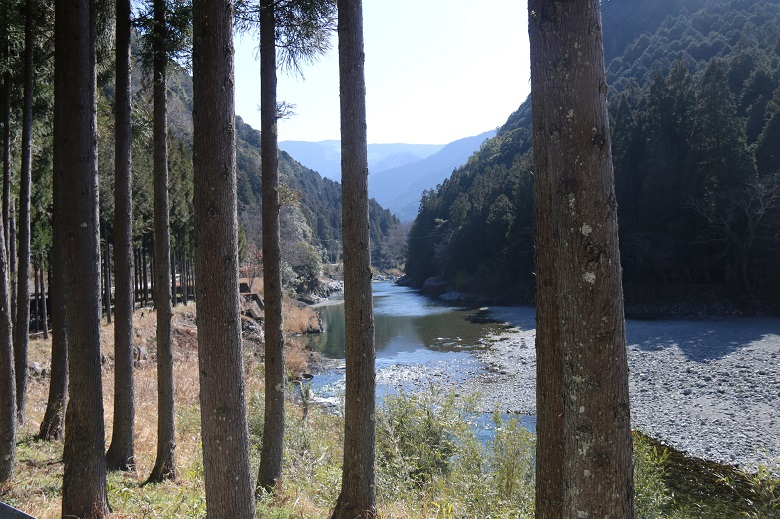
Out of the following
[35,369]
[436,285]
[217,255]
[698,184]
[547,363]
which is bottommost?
[436,285]

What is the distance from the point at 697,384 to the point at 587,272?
1546 centimetres

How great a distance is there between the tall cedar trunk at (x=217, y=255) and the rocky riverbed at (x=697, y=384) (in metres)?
6.88

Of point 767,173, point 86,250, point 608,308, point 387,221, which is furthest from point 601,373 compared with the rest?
point 387,221

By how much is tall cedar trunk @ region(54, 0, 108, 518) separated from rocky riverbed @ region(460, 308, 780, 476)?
299 inches

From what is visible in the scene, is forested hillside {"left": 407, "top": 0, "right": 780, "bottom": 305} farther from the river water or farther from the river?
the river water

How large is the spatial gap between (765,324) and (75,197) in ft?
86.7

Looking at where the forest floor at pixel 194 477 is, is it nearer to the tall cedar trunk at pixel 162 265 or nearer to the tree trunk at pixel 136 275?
the tall cedar trunk at pixel 162 265

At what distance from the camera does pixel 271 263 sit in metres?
6.47

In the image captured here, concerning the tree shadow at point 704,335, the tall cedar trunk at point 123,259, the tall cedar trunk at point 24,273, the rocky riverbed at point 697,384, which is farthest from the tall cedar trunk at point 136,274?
the tree shadow at point 704,335

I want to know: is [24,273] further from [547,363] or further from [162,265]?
[547,363]

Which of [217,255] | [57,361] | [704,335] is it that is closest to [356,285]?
[217,255]

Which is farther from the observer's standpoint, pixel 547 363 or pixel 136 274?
pixel 136 274

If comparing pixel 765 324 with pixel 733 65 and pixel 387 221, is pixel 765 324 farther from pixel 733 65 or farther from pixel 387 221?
pixel 387 221

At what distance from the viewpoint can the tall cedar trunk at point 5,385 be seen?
5652 mm
